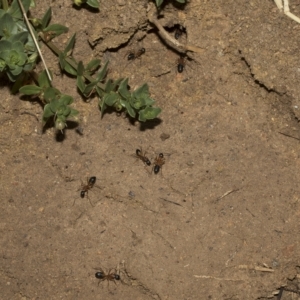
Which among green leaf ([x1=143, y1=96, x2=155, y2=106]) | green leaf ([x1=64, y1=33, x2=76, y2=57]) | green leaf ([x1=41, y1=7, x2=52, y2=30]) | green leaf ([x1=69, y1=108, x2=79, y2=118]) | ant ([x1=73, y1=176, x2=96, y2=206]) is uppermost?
green leaf ([x1=41, y1=7, x2=52, y2=30])

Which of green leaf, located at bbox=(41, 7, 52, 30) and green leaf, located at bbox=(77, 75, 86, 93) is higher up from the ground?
green leaf, located at bbox=(41, 7, 52, 30)

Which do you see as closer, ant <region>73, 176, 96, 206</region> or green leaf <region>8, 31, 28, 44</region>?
green leaf <region>8, 31, 28, 44</region>

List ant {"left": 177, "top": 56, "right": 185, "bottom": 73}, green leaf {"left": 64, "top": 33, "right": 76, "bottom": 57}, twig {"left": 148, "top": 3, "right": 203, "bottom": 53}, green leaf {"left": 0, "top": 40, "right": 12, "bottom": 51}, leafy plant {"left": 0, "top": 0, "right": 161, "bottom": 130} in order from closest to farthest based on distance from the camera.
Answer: green leaf {"left": 0, "top": 40, "right": 12, "bottom": 51} < leafy plant {"left": 0, "top": 0, "right": 161, "bottom": 130} < green leaf {"left": 64, "top": 33, "right": 76, "bottom": 57} < twig {"left": 148, "top": 3, "right": 203, "bottom": 53} < ant {"left": 177, "top": 56, "right": 185, "bottom": 73}

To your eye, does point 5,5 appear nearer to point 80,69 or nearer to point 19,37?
point 19,37

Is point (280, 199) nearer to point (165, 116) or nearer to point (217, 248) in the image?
point (217, 248)

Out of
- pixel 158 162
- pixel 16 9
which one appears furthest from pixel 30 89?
pixel 158 162

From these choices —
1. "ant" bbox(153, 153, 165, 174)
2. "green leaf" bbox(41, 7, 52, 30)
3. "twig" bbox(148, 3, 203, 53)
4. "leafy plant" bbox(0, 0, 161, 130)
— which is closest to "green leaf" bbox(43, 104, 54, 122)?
"leafy plant" bbox(0, 0, 161, 130)

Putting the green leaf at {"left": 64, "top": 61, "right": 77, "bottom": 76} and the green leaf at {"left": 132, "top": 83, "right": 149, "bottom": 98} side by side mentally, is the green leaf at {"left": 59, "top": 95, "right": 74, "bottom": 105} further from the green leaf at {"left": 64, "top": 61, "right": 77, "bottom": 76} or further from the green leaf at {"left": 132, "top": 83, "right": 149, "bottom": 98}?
the green leaf at {"left": 132, "top": 83, "right": 149, "bottom": 98}

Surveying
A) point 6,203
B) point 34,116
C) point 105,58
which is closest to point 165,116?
point 105,58
